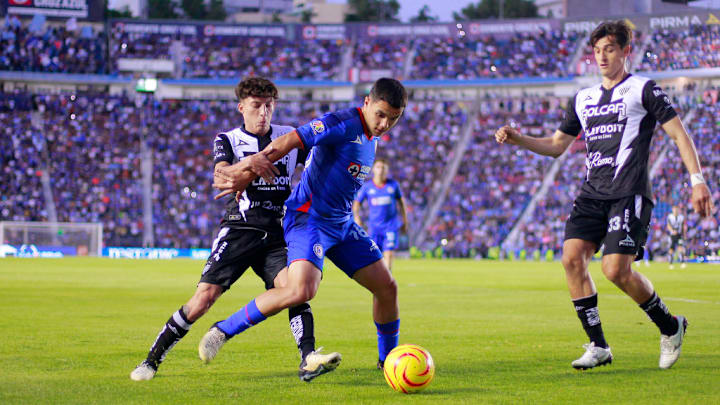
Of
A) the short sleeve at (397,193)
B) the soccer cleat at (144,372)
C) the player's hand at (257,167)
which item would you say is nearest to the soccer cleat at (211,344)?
the soccer cleat at (144,372)

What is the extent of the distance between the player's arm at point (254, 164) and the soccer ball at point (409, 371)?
1.59 meters

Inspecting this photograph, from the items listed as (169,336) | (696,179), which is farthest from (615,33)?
(169,336)

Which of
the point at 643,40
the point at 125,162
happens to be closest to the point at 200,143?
the point at 125,162

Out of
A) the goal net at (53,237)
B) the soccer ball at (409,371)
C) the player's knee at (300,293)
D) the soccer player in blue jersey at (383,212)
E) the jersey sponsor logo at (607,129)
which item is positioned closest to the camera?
the soccer ball at (409,371)

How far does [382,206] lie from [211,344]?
1386 centimetres

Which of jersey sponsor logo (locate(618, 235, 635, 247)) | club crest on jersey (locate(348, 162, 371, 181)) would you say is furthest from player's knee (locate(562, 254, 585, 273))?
club crest on jersey (locate(348, 162, 371, 181))

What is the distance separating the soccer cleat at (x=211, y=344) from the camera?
653 centimetres

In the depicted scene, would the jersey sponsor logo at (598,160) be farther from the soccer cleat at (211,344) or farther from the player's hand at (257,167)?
the soccer cleat at (211,344)

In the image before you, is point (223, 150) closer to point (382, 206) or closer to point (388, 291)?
point (388, 291)

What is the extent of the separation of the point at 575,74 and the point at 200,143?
24811 mm

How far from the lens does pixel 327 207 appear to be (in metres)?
6.72

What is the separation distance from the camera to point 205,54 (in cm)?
6169

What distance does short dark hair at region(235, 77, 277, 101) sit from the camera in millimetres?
7238

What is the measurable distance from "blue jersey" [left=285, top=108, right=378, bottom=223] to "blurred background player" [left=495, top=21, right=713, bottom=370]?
156 cm
